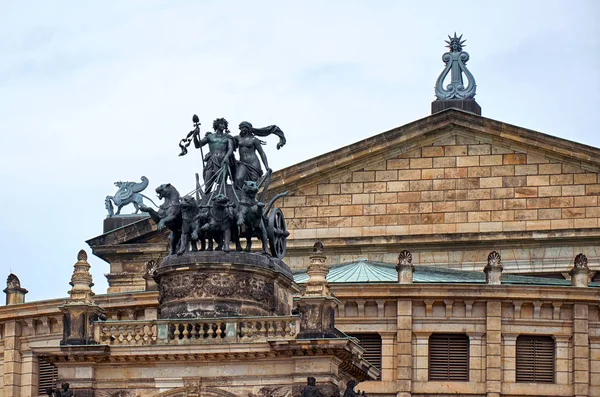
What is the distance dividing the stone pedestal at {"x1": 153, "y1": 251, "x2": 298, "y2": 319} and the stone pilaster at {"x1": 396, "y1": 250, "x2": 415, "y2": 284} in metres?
19.9

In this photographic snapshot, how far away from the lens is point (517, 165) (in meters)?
114

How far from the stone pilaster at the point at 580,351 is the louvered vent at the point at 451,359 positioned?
3.89 meters

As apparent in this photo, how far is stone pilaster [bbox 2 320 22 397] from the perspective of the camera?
348ft

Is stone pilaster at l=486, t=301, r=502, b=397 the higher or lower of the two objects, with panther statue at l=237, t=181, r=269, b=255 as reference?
lower

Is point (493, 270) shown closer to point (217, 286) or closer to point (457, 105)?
point (457, 105)

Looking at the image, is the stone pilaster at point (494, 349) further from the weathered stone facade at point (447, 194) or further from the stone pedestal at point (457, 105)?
the stone pedestal at point (457, 105)

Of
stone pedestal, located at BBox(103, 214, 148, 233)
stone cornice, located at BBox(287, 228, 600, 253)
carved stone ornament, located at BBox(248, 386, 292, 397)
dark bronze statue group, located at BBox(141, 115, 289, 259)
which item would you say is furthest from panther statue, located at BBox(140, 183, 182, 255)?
stone pedestal, located at BBox(103, 214, 148, 233)

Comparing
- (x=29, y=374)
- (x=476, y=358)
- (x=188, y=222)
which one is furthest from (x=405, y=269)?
(x=188, y=222)

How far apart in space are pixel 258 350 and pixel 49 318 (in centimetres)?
2575

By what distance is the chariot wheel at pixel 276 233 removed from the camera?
8538 cm

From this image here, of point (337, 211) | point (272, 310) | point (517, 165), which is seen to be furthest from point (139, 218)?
point (272, 310)

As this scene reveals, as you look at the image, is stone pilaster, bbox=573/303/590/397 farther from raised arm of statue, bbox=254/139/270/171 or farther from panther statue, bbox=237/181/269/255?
panther statue, bbox=237/181/269/255

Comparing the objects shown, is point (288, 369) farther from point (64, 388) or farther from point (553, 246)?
point (553, 246)

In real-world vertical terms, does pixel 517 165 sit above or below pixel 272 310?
above
